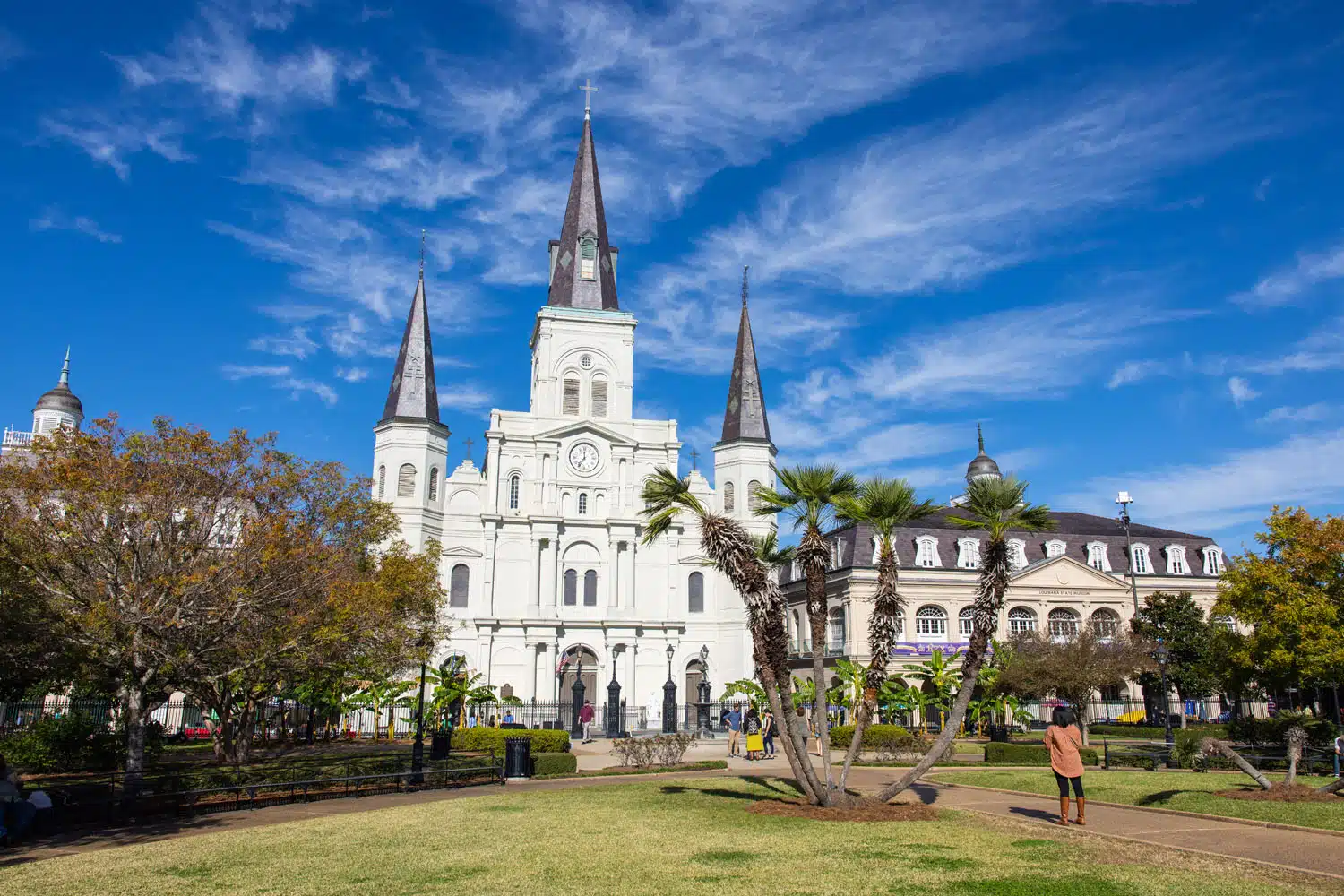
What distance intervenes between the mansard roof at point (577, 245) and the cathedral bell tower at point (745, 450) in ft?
29.0

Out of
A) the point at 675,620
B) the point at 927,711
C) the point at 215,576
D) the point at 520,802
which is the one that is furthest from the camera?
the point at 675,620

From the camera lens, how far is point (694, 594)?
55625 millimetres

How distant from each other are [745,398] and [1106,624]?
22811 mm

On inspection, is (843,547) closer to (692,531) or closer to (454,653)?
(692,531)

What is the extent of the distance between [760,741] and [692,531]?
2885 cm

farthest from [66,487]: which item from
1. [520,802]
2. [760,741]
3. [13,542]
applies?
[760,741]

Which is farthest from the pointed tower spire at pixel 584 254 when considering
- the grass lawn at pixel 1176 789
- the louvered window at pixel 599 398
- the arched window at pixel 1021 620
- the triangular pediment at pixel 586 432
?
the grass lawn at pixel 1176 789

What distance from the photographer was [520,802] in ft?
55.5

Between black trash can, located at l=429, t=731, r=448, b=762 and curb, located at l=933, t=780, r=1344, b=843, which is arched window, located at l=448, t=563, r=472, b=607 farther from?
curb, located at l=933, t=780, r=1344, b=843

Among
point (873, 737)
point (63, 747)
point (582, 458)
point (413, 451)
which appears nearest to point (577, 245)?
point (582, 458)

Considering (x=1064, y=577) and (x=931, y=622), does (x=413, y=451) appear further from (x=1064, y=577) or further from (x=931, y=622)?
(x=1064, y=577)

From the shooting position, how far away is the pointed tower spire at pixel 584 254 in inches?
2314

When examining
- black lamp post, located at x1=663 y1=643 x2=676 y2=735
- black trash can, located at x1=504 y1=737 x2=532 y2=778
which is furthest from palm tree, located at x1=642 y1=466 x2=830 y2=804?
black lamp post, located at x1=663 y1=643 x2=676 y2=735

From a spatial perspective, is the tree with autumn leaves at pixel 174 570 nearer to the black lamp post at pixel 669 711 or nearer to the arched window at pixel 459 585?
the black lamp post at pixel 669 711
